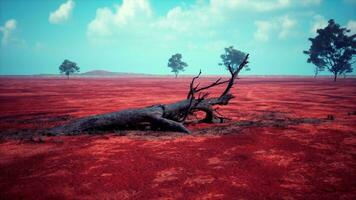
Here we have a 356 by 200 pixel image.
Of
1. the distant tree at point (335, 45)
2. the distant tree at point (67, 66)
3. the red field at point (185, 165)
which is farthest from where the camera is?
the distant tree at point (67, 66)

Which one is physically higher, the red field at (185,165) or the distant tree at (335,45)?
the distant tree at (335,45)

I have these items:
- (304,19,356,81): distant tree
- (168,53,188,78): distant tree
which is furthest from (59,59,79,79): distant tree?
(304,19,356,81): distant tree

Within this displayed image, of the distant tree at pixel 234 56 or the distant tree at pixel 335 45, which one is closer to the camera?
the distant tree at pixel 335 45

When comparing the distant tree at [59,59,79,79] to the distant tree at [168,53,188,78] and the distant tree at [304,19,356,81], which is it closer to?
the distant tree at [168,53,188,78]

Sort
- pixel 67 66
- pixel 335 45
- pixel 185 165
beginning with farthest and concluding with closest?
pixel 67 66
pixel 335 45
pixel 185 165

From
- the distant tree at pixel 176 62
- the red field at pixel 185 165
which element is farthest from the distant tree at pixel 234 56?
the red field at pixel 185 165

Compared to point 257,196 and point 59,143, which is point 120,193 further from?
point 59,143

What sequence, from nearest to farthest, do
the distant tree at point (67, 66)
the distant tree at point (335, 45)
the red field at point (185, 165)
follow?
the red field at point (185, 165) < the distant tree at point (335, 45) < the distant tree at point (67, 66)

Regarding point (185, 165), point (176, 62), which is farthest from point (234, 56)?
point (185, 165)

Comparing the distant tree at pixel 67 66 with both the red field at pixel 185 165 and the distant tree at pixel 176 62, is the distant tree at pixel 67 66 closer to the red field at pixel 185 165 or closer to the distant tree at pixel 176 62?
the distant tree at pixel 176 62

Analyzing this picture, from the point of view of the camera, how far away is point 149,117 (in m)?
9.70

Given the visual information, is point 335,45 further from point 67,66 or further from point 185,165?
point 67,66

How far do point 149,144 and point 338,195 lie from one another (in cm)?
497

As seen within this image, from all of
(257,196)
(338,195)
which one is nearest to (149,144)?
(257,196)
